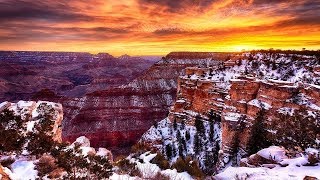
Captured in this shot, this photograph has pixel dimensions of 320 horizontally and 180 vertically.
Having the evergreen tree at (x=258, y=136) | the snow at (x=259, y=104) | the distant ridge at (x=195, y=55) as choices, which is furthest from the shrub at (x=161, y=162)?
the distant ridge at (x=195, y=55)

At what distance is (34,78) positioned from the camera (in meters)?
173

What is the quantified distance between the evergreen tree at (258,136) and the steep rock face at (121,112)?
38462mm

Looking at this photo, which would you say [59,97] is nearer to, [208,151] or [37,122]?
[208,151]

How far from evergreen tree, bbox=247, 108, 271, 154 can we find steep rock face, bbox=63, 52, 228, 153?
38462 mm

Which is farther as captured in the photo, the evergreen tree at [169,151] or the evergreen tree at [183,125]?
the evergreen tree at [183,125]

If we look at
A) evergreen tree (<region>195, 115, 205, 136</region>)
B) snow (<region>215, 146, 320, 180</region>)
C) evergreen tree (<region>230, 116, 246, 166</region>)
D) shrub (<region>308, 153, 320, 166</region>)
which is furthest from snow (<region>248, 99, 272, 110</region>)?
shrub (<region>308, 153, 320, 166</region>)

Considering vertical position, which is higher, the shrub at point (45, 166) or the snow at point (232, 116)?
the shrub at point (45, 166)

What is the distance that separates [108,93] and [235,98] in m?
53.9

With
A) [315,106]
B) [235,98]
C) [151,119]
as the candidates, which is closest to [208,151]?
[235,98]

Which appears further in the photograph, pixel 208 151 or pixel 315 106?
pixel 208 151

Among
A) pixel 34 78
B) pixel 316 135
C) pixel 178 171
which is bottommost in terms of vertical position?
pixel 34 78

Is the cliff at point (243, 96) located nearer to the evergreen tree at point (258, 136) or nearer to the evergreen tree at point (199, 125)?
the evergreen tree at point (199, 125)

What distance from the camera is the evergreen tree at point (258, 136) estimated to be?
23.9m

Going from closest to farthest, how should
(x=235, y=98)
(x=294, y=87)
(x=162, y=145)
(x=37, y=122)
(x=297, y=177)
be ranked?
(x=297, y=177) → (x=37, y=122) → (x=294, y=87) → (x=235, y=98) → (x=162, y=145)
